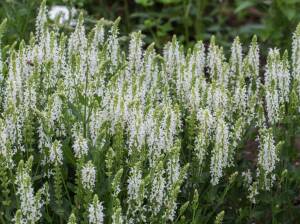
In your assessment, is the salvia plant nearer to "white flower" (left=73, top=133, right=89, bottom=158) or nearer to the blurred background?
"white flower" (left=73, top=133, right=89, bottom=158)

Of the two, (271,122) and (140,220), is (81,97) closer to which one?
(140,220)

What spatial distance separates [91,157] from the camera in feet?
12.3

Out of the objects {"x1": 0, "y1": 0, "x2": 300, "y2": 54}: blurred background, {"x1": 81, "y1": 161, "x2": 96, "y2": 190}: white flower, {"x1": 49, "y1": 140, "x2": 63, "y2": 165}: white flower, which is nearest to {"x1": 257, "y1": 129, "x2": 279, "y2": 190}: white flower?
{"x1": 81, "y1": 161, "x2": 96, "y2": 190}: white flower

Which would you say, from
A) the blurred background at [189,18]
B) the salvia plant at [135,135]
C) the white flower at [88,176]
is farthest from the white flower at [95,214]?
the blurred background at [189,18]

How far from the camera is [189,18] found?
7.71 meters

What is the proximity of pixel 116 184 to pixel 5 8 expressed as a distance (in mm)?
2648

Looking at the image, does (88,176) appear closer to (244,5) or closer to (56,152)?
(56,152)

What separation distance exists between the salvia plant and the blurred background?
4.13 ft

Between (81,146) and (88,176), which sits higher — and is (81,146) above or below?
above

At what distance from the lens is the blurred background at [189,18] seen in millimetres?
5625

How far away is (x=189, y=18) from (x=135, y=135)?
4269 millimetres

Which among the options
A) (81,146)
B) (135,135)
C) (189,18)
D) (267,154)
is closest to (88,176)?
(81,146)

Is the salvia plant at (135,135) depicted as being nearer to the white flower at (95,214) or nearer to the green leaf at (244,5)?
the white flower at (95,214)

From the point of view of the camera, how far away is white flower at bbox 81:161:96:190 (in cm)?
341
